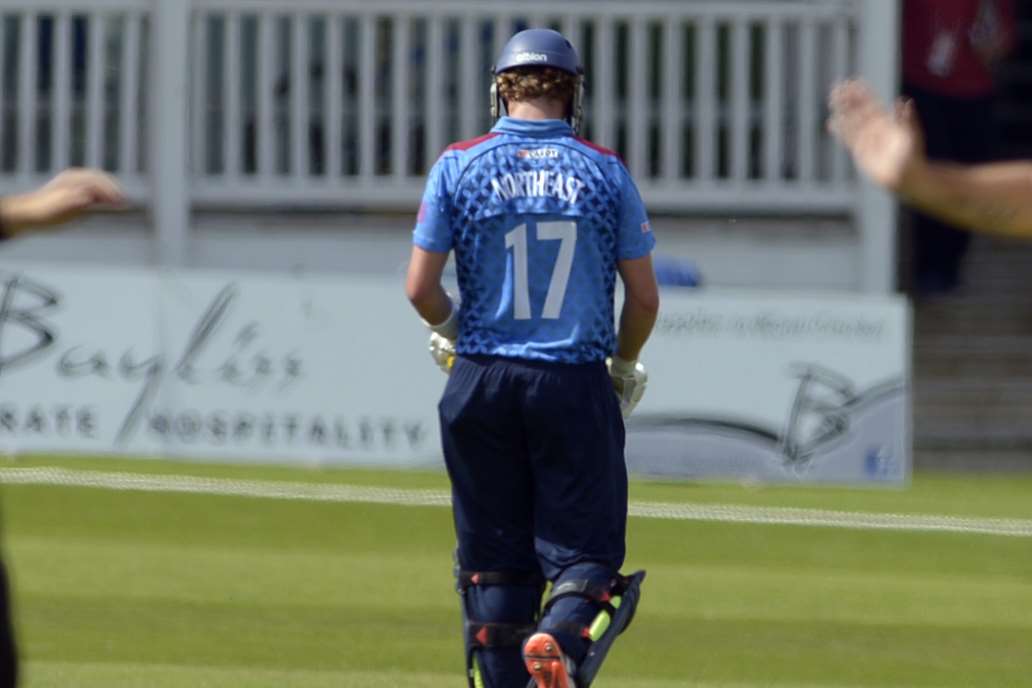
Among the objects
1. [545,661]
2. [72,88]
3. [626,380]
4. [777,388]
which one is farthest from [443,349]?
[72,88]

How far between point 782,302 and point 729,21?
301 centimetres

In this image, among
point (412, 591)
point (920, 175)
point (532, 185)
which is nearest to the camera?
point (920, 175)

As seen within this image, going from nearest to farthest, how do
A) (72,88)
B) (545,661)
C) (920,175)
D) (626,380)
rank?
(920,175) < (545,661) < (626,380) < (72,88)

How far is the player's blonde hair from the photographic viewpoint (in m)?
5.82

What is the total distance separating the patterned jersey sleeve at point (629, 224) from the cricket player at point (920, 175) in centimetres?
177

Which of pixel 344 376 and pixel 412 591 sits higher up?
pixel 344 376

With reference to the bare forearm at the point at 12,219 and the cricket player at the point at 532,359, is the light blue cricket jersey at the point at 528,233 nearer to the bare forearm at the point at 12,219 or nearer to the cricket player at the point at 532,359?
the cricket player at the point at 532,359

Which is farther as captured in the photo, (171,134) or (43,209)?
(171,134)

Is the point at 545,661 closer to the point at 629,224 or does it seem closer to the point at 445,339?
the point at 445,339

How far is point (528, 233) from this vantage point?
5.76 meters

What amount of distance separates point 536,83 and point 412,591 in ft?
12.9

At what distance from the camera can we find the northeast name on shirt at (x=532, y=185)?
5.74m

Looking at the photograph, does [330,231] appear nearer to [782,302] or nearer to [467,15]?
[467,15]

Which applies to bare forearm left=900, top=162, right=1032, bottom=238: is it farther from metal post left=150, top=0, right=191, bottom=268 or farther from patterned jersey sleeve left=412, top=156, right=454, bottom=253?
metal post left=150, top=0, right=191, bottom=268
